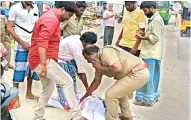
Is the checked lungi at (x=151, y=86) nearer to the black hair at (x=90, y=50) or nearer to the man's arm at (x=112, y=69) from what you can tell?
the man's arm at (x=112, y=69)

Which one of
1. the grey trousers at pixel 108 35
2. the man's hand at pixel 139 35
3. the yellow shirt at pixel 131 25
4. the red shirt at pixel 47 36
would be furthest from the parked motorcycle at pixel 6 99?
the grey trousers at pixel 108 35

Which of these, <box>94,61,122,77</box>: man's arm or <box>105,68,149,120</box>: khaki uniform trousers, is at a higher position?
<box>94,61,122,77</box>: man's arm

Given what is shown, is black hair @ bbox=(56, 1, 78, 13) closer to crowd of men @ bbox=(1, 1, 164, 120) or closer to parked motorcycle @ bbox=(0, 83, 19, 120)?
crowd of men @ bbox=(1, 1, 164, 120)

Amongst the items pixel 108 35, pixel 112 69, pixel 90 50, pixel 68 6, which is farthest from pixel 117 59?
pixel 108 35

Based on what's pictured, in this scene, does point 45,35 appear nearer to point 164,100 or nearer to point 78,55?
point 78,55

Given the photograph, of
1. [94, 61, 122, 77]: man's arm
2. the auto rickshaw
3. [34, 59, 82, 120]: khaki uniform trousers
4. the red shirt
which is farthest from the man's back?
the auto rickshaw

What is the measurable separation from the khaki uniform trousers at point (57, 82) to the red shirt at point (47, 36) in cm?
11

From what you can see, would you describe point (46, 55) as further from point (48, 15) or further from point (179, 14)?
point (179, 14)

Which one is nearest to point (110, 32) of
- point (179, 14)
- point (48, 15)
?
point (48, 15)

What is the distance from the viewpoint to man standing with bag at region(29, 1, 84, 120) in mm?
4176

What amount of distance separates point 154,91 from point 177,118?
0.71 m

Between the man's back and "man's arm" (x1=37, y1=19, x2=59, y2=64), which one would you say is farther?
the man's back

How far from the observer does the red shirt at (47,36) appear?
4.20 m

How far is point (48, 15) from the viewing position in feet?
14.3
